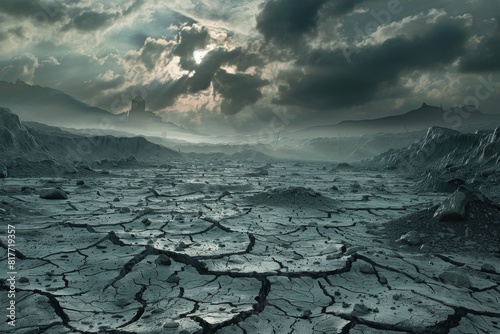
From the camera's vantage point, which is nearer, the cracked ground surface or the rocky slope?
the cracked ground surface


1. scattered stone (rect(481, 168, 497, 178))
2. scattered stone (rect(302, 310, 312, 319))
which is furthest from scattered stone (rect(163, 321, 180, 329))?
scattered stone (rect(481, 168, 497, 178))

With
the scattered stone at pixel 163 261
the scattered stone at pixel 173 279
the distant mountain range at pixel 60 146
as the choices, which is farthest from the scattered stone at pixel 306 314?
the distant mountain range at pixel 60 146

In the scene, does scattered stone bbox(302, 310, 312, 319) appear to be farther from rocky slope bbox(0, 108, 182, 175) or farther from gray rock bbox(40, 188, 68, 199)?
rocky slope bbox(0, 108, 182, 175)

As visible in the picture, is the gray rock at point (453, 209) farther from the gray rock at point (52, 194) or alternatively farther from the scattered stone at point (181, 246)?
the gray rock at point (52, 194)

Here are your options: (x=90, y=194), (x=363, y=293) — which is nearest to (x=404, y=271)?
(x=363, y=293)

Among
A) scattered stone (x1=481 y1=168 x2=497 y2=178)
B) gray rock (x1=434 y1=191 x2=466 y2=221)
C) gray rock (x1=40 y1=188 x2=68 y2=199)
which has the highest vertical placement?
scattered stone (x1=481 y1=168 x2=497 y2=178)

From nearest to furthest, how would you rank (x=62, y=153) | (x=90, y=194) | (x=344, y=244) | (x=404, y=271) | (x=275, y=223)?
(x=404, y=271), (x=344, y=244), (x=275, y=223), (x=90, y=194), (x=62, y=153)

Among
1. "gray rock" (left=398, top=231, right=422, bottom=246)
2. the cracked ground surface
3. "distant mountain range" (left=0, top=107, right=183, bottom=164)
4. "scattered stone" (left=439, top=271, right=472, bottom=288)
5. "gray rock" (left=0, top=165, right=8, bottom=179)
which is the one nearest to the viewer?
the cracked ground surface

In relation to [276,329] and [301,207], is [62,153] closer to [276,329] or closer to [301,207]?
[301,207]
